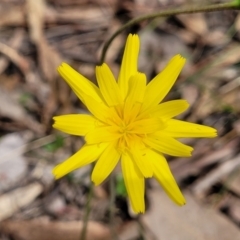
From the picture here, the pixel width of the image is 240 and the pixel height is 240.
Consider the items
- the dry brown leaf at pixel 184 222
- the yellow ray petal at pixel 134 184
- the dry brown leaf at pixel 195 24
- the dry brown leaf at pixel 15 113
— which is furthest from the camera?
the dry brown leaf at pixel 195 24

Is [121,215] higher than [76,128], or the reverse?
[76,128]

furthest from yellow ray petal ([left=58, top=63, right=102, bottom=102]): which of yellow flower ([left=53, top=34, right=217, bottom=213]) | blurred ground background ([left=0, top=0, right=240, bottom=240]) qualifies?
blurred ground background ([left=0, top=0, right=240, bottom=240])

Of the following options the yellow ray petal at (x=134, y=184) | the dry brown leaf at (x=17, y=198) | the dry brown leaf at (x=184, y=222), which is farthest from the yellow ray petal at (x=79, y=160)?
the dry brown leaf at (x=17, y=198)

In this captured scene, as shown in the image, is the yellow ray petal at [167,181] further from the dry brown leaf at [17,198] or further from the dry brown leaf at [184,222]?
the dry brown leaf at [17,198]

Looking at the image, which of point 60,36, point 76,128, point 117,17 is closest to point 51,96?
point 60,36

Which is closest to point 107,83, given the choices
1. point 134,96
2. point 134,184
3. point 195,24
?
point 134,96

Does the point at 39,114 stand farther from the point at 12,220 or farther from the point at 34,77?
the point at 12,220
